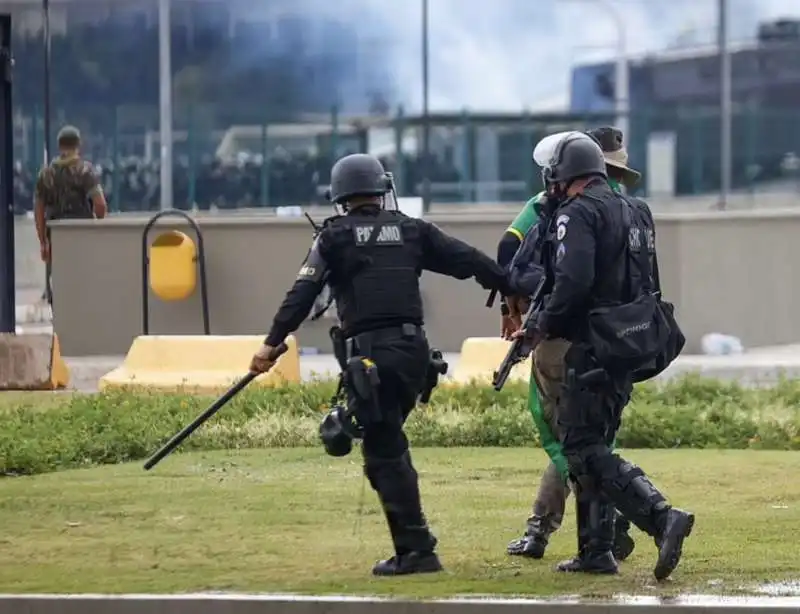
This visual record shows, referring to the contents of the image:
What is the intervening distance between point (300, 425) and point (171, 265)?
195 inches

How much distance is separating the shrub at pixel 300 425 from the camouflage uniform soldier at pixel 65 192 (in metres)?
4.85

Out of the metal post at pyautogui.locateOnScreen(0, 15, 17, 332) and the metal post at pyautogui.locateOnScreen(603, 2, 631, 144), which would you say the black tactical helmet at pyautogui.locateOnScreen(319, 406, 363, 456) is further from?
the metal post at pyautogui.locateOnScreen(603, 2, 631, 144)

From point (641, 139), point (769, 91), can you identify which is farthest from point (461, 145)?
point (769, 91)

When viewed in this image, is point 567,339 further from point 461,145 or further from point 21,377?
point 461,145

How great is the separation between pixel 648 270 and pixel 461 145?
35.3 feet

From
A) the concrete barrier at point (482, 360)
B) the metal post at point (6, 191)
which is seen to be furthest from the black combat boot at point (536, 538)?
the metal post at point (6, 191)

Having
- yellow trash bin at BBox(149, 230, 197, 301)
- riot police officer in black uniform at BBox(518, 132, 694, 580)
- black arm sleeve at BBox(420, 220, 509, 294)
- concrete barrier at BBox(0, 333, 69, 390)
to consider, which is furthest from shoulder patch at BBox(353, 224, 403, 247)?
yellow trash bin at BBox(149, 230, 197, 301)

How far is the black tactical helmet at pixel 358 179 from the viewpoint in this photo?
7645 mm

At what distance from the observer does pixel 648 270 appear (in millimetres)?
7539

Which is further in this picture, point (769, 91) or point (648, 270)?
point (769, 91)

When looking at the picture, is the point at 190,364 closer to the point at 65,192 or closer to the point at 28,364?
the point at 28,364

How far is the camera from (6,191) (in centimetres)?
1652

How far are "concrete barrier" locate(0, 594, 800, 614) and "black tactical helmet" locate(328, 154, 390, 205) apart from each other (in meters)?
1.63

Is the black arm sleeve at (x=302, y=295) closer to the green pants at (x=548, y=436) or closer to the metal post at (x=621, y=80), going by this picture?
the green pants at (x=548, y=436)
